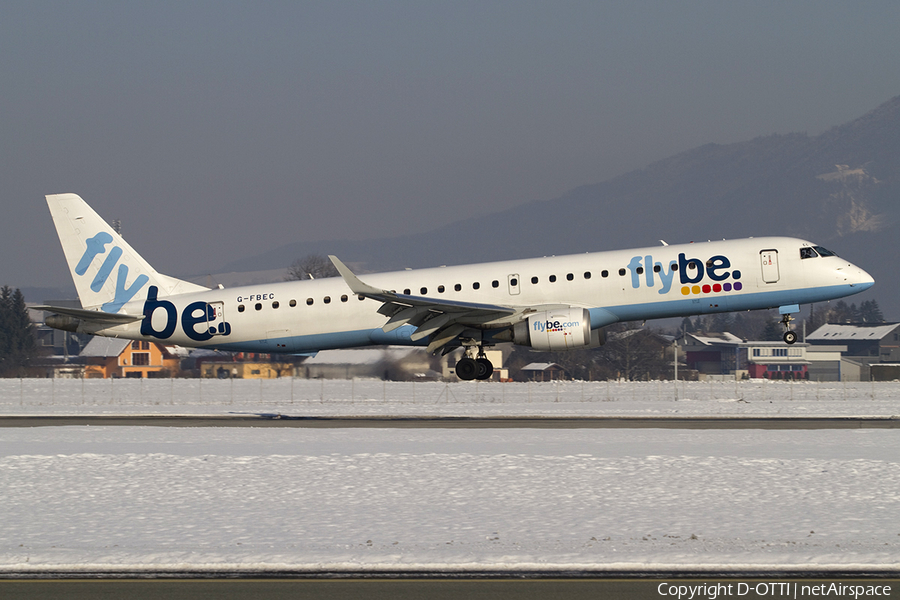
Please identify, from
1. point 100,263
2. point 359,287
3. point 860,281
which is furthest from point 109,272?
point 860,281

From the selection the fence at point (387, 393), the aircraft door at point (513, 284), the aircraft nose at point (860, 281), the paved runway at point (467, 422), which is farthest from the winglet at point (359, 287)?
the aircraft nose at point (860, 281)

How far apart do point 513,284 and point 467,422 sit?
22.0ft

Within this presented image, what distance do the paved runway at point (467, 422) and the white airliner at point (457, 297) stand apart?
3.81 metres

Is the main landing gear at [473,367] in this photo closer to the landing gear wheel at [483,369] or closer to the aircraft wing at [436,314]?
the landing gear wheel at [483,369]

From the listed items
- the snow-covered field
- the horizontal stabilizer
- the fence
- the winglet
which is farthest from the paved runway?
the fence

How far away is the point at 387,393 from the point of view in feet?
165

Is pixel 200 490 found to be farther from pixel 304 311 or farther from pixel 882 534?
pixel 304 311

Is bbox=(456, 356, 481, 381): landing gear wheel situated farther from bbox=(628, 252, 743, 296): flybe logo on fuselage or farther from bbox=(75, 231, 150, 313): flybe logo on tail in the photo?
bbox=(75, 231, 150, 313): flybe logo on tail

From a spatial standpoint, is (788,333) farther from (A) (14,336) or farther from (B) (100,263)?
(A) (14,336)

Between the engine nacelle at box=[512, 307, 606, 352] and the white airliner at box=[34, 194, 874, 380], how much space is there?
0.15 feet

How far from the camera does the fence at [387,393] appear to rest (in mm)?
44750

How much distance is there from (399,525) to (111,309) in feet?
90.2

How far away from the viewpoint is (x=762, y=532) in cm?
1271

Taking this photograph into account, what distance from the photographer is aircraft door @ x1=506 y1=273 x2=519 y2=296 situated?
1316 inches
